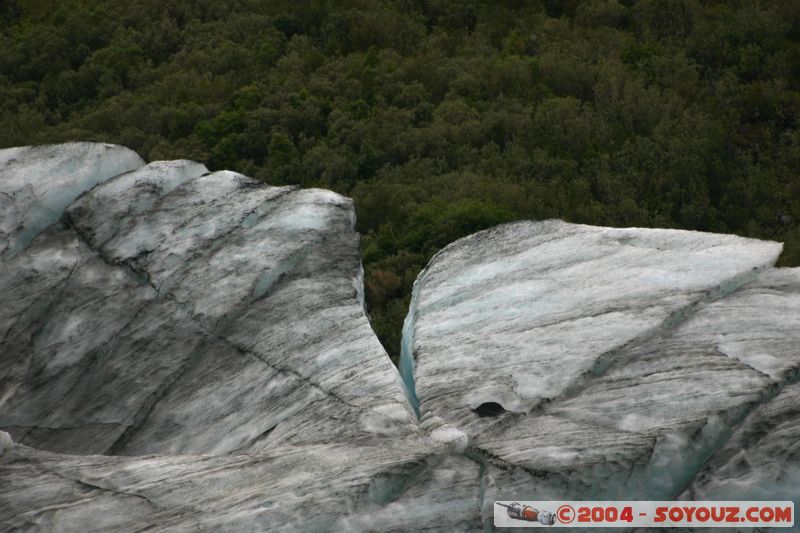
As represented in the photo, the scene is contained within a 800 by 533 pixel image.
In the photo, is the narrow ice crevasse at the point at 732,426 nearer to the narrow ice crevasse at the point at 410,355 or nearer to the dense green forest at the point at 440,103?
the narrow ice crevasse at the point at 410,355

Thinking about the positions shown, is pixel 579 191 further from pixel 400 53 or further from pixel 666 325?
pixel 666 325

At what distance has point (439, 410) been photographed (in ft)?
44.0

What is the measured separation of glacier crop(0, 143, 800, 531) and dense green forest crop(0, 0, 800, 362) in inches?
312

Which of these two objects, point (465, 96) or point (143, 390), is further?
point (465, 96)

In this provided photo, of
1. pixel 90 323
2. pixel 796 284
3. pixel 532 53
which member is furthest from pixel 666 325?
pixel 532 53

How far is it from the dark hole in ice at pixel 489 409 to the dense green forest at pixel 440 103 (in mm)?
12560

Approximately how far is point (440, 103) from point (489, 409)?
25.8 metres

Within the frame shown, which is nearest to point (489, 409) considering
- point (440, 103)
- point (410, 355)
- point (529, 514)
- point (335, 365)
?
point (529, 514)

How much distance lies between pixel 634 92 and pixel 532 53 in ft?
21.8

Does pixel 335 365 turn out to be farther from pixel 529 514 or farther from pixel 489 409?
pixel 529 514

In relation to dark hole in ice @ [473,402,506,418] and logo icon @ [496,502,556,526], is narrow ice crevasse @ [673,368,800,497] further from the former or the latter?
dark hole in ice @ [473,402,506,418]

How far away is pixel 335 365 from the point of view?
15.6 meters

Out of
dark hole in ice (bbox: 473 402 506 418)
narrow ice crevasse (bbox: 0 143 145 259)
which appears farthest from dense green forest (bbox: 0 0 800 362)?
dark hole in ice (bbox: 473 402 506 418)

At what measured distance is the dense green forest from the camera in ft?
104
